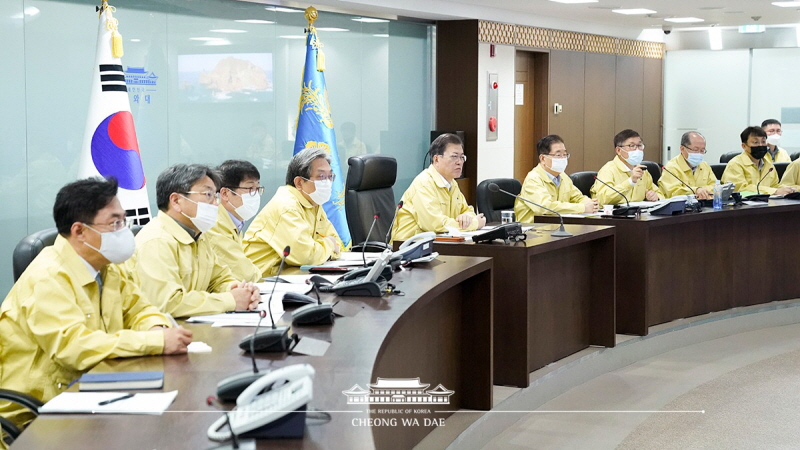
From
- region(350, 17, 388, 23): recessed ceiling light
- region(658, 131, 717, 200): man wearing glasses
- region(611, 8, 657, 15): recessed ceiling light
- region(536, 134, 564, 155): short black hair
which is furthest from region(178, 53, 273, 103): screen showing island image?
region(611, 8, 657, 15): recessed ceiling light

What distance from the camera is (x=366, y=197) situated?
5.45 m

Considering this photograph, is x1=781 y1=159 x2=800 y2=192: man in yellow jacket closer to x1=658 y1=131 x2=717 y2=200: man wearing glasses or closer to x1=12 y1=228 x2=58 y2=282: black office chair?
x1=658 y1=131 x2=717 y2=200: man wearing glasses

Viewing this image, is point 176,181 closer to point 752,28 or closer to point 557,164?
point 557,164

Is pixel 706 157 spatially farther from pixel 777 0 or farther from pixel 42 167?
pixel 42 167

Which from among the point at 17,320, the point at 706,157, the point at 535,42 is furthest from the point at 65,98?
the point at 706,157

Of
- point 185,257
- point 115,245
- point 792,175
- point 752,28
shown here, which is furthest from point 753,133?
point 115,245

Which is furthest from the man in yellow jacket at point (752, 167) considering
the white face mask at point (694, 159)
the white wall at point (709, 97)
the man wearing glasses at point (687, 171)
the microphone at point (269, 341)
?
the microphone at point (269, 341)

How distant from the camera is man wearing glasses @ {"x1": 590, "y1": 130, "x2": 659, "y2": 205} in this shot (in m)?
6.71

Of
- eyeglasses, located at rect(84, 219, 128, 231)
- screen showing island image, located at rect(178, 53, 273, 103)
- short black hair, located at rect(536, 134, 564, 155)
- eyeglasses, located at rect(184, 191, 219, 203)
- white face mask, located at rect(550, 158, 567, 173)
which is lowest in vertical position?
eyeglasses, located at rect(84, 219, 128, 231)

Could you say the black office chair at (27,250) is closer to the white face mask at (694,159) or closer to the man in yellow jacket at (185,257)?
the man in yellow jacket at (185,257)

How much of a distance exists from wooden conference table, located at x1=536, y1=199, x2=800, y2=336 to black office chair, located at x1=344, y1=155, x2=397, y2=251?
969mm

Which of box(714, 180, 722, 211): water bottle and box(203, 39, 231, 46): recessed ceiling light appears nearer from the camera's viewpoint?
box(714, 180, 722, 211): water bottle

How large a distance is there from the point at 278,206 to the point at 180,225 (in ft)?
3.46

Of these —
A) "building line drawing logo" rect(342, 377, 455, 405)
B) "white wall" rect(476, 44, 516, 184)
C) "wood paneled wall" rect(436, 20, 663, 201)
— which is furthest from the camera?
"white wall" rect(476, 44, 516, 184)
